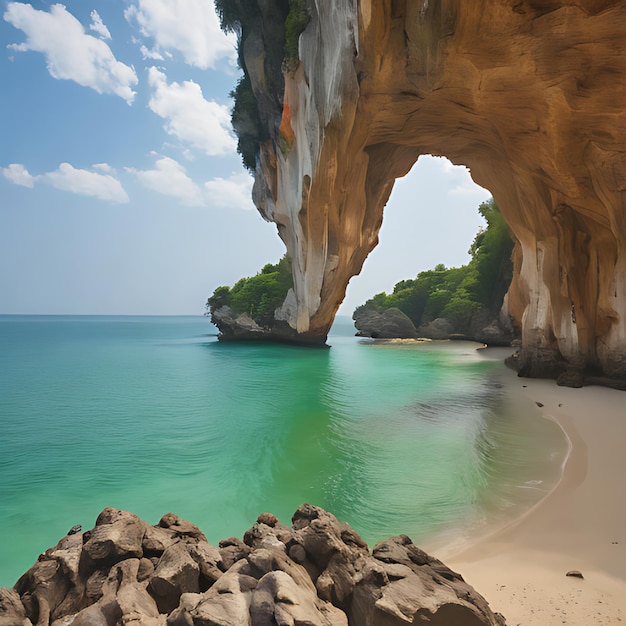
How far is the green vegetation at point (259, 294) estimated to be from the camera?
24.1 m

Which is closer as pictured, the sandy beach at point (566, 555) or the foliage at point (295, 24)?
the sandy beach at point (566, 555)

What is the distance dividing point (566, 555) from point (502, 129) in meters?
7.71

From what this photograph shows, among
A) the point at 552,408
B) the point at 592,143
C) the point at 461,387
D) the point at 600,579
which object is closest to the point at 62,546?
the point at 600,579

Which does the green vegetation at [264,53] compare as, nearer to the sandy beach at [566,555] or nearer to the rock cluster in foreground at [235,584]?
the sandy beach at [566,555]

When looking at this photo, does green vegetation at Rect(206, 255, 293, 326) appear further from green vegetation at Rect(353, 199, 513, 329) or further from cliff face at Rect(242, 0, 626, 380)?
green vegetation at Rect(353, 199, 513, 329)

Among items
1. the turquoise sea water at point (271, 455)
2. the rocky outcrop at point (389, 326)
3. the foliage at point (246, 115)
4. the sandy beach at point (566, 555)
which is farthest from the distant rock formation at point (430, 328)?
the sandy beach at point (566, 555)


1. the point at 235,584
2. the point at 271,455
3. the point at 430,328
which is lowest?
the point at 271,455

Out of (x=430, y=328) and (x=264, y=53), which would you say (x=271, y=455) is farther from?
(x=430, y=328)

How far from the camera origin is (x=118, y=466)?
209 inches

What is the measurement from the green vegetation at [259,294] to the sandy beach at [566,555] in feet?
67.0

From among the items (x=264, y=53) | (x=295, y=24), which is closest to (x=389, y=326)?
(x=264, y=53)

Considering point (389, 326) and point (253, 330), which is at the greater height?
point (389, 326)

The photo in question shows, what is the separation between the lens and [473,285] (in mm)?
25312

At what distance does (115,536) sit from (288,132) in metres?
12.3
